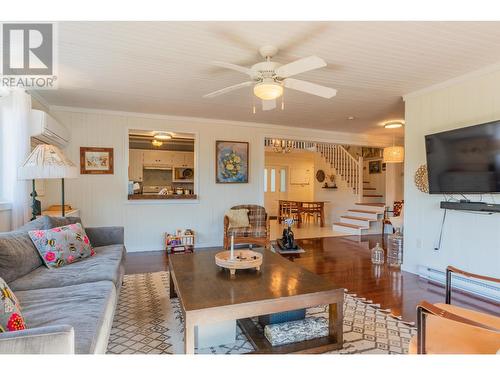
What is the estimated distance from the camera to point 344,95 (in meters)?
3.97

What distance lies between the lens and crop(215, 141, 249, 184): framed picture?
5537 mm

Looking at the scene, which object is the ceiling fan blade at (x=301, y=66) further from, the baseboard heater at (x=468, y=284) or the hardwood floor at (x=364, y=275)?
the baseboard heater at (x=468, y=284)

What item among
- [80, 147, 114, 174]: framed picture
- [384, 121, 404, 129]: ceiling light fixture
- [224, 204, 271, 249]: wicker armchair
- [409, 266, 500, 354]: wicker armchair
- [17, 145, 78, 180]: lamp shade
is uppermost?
[384, 121, 404, 129]: ceiling light fixture

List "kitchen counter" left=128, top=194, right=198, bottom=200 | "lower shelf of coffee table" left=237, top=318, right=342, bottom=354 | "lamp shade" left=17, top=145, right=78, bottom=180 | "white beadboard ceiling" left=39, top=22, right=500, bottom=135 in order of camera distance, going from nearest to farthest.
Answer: "lower shelf of coffee table" left=237, top=318, right=342, bottom=354
"white beadboard ceiling" left=39, top=22, right=500, bottom=135
"lamp shade" left=17, top=145, right=78, bottom=180
"kitchen counter" left=128, top=194, right=198, bottom=200

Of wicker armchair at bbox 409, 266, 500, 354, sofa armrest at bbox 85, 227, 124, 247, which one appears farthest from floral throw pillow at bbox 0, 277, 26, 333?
sofa armrest at bbox 85, 227, 124, 247

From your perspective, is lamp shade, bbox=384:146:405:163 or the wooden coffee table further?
lamp shade, bbox=384:146:405:163

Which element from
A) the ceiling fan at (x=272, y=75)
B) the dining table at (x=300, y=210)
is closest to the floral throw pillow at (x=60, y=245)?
the ceiling fan at (x=272, y=75)

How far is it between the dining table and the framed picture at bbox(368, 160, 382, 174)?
95.3 inches

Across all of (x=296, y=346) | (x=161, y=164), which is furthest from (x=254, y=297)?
(x=161, y=164)

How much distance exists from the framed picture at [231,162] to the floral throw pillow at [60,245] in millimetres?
3065

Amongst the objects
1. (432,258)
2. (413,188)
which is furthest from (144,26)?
(432,258)

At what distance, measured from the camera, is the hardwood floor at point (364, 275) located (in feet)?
9.34

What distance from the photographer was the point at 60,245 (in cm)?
251

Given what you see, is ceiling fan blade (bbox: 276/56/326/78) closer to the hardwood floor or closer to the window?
the hardwood floor
